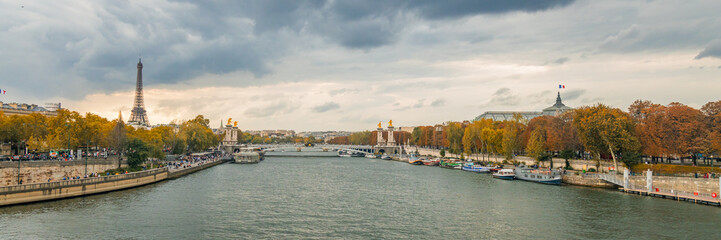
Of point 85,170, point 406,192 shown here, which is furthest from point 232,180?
point 406,192

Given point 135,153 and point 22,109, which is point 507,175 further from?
point 22,109

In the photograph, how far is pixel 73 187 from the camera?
29.7 meters

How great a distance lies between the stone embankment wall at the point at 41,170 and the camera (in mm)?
31344

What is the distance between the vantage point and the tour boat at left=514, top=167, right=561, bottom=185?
4078 cm

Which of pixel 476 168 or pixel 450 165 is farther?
pixel 450 165

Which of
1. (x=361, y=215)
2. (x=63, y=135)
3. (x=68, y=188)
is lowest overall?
(x=361, y=215)

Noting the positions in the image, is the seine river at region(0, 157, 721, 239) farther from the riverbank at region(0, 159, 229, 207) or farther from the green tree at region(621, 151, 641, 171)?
the green tree at region(621, 151, 641, 171)

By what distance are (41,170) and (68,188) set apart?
20.4 ft

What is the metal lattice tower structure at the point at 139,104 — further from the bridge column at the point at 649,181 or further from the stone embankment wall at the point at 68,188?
the bridge column at the point at 649,181

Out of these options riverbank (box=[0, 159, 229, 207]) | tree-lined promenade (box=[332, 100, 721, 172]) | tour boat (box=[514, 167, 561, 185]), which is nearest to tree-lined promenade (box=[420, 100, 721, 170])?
tree-lined promenade (box=[332, 100, 721, 172])

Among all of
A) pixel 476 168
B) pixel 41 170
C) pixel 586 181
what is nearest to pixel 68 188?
pixel 41 170

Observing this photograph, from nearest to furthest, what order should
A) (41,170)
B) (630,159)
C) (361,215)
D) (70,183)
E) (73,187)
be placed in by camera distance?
(361,215) → (70,183) → (73,187) → (41,170) → (630,159)

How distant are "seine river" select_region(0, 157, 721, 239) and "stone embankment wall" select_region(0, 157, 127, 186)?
549cm

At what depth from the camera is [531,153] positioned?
5012cm
